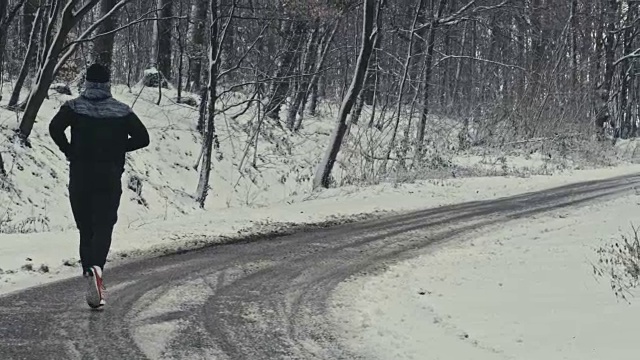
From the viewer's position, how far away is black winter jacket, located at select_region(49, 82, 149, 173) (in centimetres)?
548

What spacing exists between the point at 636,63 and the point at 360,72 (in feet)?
121

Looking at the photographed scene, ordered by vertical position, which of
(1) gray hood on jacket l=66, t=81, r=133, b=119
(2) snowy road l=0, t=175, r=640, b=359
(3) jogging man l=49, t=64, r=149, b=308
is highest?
(1) gray hood on jacket l=66, t=81, r=133, b=119

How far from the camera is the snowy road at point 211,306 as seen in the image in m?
4.61

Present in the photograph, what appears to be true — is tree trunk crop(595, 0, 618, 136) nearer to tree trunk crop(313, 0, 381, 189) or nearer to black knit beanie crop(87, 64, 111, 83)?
tree trunk crop(313, 0, 381, 189)

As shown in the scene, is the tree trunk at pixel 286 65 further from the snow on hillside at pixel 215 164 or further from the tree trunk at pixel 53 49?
the tree trunk at pixel 53 49

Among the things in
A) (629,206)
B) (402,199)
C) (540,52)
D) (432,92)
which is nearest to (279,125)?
(432,92)

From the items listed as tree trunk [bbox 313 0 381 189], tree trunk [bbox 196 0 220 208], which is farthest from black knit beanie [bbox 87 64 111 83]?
tree trunk [bbox 313 0 381 189]

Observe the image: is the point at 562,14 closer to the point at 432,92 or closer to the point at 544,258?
the point at 432,92

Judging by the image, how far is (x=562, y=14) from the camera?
35.4 meters

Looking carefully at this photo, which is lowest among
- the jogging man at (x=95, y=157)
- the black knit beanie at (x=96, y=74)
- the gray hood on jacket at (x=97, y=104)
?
the jogging man at (x=95, y=157)

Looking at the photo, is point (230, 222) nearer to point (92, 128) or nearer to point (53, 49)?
point (92, 128)

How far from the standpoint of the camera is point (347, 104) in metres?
17.4

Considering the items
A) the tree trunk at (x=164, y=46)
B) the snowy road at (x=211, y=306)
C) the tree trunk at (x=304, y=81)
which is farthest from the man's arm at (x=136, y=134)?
the tree trunk at (x=304, y=81)

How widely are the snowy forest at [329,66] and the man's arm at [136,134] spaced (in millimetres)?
7657
